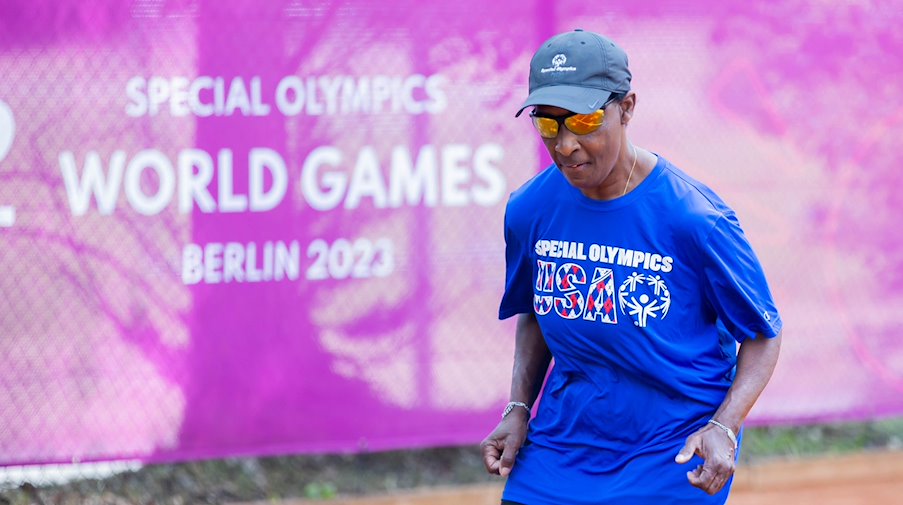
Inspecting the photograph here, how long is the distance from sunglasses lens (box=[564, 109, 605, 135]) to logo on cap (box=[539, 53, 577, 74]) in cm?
11

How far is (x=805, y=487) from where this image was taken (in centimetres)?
584

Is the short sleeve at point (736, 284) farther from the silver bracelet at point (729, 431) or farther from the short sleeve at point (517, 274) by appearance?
the short sleeve at point (517, 274)

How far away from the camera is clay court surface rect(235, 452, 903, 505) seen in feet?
17.7

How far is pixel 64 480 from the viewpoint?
5.10m

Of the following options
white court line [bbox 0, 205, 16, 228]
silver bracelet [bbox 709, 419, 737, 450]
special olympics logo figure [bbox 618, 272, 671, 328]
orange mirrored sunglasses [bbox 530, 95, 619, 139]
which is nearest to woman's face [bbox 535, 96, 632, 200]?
orange mirrored sunglasses [bbox 530, 95, 619, 139]

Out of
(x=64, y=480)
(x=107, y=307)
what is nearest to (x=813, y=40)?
(x=107, y=307)

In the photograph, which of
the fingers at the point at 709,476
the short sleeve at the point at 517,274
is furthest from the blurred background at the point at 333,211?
the fingers at the point at 709,476

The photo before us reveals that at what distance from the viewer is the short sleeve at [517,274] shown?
3211 millimetres

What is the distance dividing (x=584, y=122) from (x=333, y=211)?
237 centimetres

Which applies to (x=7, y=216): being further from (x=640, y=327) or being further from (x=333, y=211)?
(x=640, y=327)

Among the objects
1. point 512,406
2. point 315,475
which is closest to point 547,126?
point 512,406

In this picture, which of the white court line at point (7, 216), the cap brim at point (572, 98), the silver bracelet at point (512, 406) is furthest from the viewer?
the white court line at point (7, 216)

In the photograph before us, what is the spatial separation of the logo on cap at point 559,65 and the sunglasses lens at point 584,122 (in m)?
0.11

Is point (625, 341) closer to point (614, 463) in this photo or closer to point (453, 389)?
point (614, 463)
